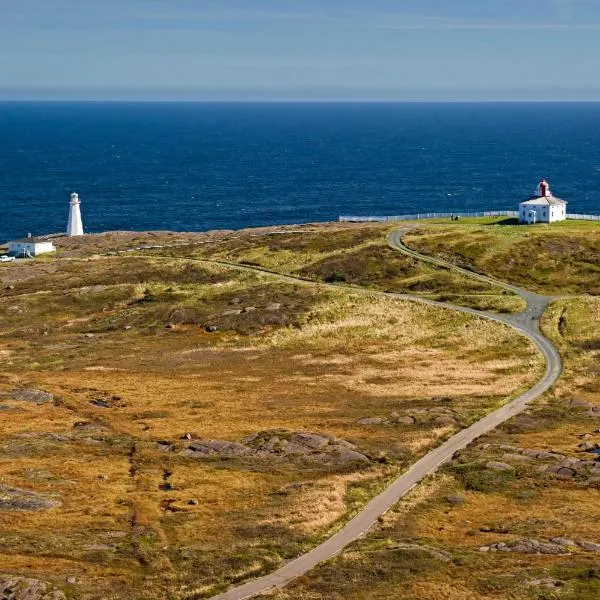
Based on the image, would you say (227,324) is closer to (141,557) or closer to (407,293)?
(407,293)

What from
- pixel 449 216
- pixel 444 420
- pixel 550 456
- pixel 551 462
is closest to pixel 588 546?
pixel 551 462

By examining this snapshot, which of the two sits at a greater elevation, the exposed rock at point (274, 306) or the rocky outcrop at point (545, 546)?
the exposed rock at point (274, 306)

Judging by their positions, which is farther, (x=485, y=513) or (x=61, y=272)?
(x=61, y=272)

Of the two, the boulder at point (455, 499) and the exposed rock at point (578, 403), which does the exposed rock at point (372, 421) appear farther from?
the boulder at point (455, 499)

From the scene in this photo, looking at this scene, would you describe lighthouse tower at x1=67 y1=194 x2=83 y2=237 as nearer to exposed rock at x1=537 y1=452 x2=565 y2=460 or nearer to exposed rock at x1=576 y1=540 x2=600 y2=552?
exposed rock at x1=537 y1=452 x2=565 y2=460

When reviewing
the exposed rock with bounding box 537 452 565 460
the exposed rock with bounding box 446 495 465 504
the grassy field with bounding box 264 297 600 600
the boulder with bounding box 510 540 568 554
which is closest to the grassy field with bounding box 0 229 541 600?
the grassy field with bounding box 264 297 600 600

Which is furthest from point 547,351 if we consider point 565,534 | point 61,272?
point 61,272

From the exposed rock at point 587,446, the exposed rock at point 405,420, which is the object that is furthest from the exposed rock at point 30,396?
the exposed rock at point 587,446
